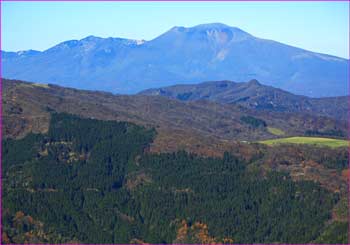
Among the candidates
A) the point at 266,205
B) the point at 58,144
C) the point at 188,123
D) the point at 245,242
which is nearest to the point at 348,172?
the point at 266,205

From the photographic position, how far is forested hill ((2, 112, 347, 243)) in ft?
241

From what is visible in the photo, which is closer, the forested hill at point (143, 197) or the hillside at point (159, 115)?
the forested hill at point (143, 197)

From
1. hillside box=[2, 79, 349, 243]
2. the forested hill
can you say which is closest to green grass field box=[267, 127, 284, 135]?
hillside box=[2, 79, 349, 243]

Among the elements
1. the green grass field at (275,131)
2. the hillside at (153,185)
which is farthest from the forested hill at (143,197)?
the green grass field at (275,131)

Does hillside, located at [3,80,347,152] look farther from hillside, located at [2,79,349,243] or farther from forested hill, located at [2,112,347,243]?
forested hill, located at [2,112,347,243]

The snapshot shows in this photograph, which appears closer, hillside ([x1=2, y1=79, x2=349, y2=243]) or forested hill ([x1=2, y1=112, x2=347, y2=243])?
forested hill ([x1=2, y1=112, x2=347, y2=243])

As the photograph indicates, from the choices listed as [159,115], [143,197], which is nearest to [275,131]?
[159,115]

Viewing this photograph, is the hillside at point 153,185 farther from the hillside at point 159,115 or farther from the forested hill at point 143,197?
the hillside at point 159,115

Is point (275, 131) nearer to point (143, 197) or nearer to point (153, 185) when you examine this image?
point (153, 185)

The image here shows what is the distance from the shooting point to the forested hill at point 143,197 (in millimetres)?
73312

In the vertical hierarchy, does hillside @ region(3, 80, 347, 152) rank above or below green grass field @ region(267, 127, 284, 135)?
above

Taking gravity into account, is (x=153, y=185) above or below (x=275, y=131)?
below

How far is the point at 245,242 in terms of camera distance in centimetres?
7200

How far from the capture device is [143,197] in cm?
8250
